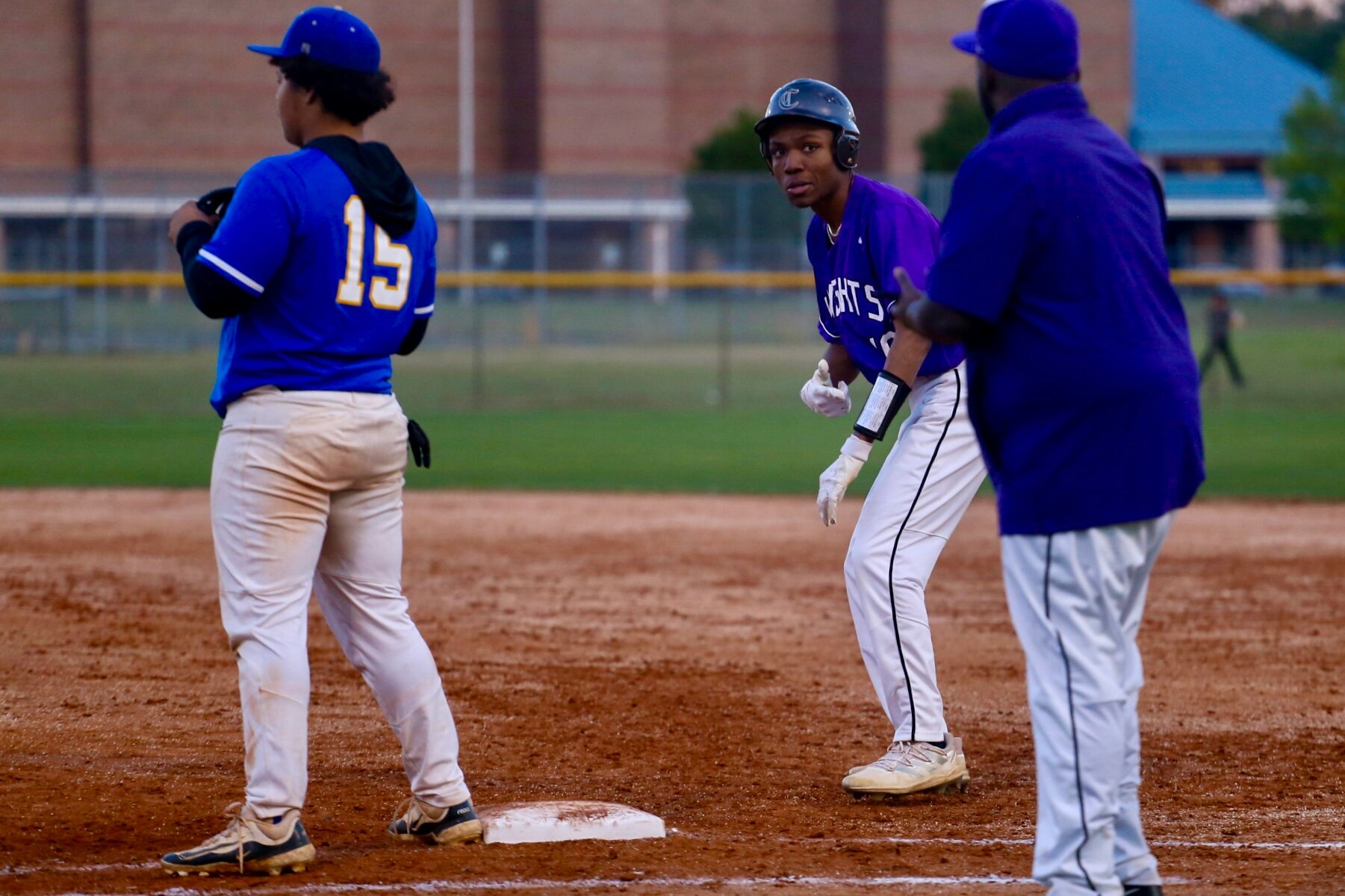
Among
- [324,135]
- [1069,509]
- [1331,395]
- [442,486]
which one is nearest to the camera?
[1069,509]

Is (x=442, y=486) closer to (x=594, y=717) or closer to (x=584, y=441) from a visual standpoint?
(x=584, y=441)

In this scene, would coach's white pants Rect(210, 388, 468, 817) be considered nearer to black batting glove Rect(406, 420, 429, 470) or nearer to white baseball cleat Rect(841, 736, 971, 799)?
black batting glove Rect(406, 420, 429, 470)

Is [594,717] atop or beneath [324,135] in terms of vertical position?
beneath

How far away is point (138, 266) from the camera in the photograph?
83.1 ft

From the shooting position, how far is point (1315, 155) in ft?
137

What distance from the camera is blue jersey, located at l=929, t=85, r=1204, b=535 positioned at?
10.3 ft

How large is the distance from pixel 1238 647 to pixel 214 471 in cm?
515

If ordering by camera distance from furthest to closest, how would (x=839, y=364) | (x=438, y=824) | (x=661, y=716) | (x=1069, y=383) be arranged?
(x=661, y=716) → (x=839, y=364) → (x=438, y=824) → (x=1069, y=383)

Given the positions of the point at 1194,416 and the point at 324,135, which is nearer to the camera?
the point at 1194,416

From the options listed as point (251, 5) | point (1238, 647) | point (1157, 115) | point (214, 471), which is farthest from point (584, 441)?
point (1157, 115)

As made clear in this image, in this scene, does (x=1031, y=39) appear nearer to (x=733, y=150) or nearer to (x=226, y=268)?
(x=226, y=268)

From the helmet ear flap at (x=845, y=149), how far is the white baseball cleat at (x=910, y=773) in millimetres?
1775

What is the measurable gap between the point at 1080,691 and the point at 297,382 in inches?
75.4

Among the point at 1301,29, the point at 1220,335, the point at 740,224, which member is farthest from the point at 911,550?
the point at 1301,29
